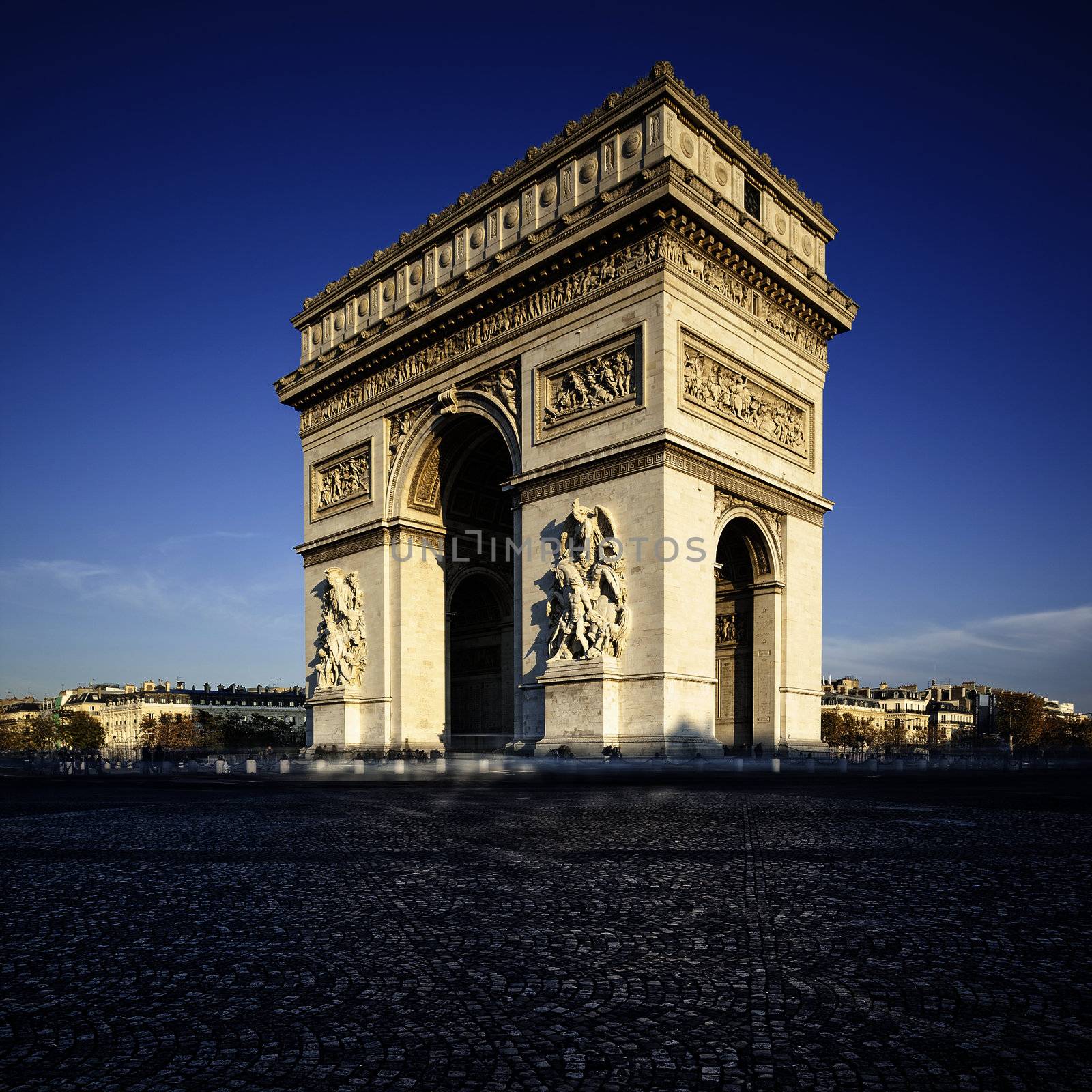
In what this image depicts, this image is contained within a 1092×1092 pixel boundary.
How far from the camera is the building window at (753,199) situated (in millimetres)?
22922

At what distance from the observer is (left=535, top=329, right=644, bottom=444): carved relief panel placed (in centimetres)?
2022

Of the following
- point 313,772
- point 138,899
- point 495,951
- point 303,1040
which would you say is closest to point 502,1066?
point 303,1040

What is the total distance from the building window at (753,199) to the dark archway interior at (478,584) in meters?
8.46

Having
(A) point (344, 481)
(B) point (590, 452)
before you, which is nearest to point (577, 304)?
(B) point (590, 452)

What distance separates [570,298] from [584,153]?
3.38 meters

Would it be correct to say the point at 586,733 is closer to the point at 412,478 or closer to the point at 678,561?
the point at 678,561

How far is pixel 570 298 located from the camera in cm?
2189

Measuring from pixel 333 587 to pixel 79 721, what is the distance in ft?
251

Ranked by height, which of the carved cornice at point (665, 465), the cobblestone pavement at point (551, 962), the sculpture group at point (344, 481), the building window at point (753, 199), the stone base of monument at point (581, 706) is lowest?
the stone base of monument at point (581, 706)

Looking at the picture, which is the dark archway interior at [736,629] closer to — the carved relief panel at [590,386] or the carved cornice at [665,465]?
the carved cornice at [665,465]

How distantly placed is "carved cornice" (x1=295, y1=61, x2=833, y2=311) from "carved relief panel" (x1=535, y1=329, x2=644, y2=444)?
4.92 m

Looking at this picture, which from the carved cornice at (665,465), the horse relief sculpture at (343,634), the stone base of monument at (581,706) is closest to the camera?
the stone base of monument at (581,706)

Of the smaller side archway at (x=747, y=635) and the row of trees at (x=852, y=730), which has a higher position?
the smaller side archway at (x=747, y=635)

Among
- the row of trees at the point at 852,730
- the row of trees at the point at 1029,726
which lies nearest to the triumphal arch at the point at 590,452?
the row of trees at the point at 852,730
